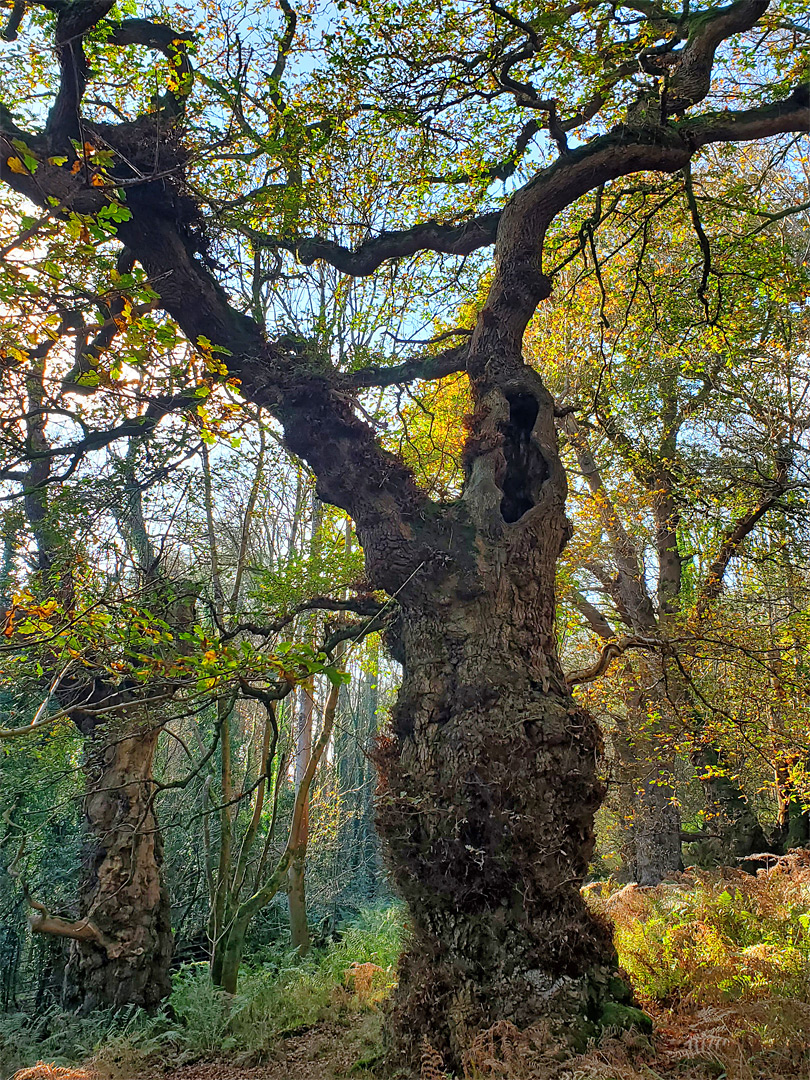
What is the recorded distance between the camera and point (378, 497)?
4992mm

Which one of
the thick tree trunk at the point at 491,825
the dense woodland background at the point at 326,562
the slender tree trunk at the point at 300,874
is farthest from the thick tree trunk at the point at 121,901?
the thick tree trunk at the point at 491,825

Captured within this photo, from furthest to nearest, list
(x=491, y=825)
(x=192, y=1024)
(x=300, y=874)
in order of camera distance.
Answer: (x=300, y=874) → (x=192, y=1024) → (x=491, y=825)

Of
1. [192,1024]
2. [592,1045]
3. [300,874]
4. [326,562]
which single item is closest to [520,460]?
[326,562]

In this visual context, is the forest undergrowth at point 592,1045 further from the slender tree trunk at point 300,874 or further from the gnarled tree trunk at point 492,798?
the slender tree trunk at point 300,874

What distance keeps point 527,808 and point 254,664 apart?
1.94m

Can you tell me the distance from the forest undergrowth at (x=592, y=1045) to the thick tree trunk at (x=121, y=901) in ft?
0.94

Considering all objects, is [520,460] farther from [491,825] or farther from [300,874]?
[300,874]

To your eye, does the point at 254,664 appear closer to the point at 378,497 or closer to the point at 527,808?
the point at 527,808

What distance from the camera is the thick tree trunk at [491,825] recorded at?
11.1 ft

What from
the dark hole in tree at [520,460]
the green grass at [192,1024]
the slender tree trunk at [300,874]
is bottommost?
the green grass at [192,1024]

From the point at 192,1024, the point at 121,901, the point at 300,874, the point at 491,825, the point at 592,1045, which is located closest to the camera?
the point at 592,1045

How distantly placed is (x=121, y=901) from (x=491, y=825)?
203 inches

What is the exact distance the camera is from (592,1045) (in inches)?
121

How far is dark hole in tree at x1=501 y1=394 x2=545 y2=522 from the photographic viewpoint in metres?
4.93
